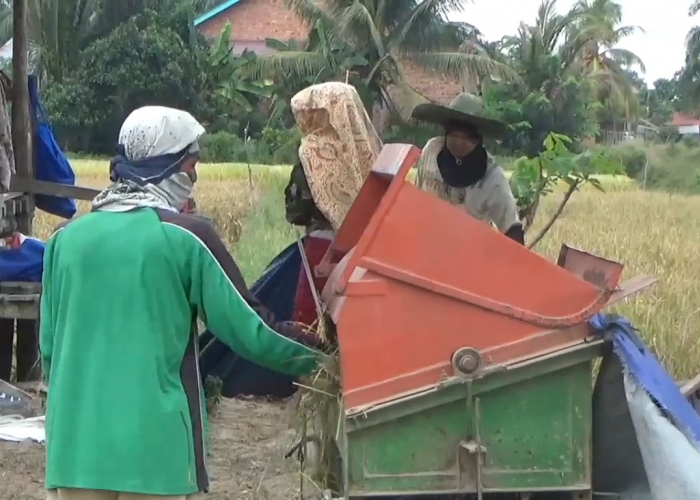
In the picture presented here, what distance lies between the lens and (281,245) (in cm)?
1099

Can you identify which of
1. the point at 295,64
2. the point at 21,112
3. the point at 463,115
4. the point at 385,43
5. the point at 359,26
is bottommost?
the point at 21,112

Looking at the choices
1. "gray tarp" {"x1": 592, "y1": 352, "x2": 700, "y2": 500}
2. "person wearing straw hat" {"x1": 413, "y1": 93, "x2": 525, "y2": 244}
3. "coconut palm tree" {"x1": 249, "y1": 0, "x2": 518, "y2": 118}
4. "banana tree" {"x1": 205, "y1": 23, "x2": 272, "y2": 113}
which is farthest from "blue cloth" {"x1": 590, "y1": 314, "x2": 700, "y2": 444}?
"banana tree" {"x1": 205, "y1": 23, "x2": 272, "y2": 113}

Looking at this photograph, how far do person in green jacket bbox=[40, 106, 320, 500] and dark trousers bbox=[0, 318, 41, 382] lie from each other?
4125 mm

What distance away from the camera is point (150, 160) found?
2771mm

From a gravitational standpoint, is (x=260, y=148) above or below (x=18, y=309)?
above

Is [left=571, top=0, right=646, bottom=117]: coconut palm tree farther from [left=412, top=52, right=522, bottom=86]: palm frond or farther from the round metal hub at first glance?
the round metal hub

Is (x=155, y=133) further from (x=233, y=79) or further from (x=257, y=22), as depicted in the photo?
(x=257, y=22)

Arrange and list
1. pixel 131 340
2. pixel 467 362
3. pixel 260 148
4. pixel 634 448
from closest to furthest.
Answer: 1. pixel 131 340
2. pixel 467 362
3. pixel 634 448
4. pixel 260 148

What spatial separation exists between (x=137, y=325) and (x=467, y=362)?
0.95 m

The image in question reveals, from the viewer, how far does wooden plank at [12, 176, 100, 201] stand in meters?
6.96

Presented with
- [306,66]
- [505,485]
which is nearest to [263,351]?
[505,485]

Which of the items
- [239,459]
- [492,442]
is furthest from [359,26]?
[492,442]

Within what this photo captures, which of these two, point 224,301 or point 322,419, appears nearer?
point 224,301

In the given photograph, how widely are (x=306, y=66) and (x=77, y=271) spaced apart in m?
27.3
